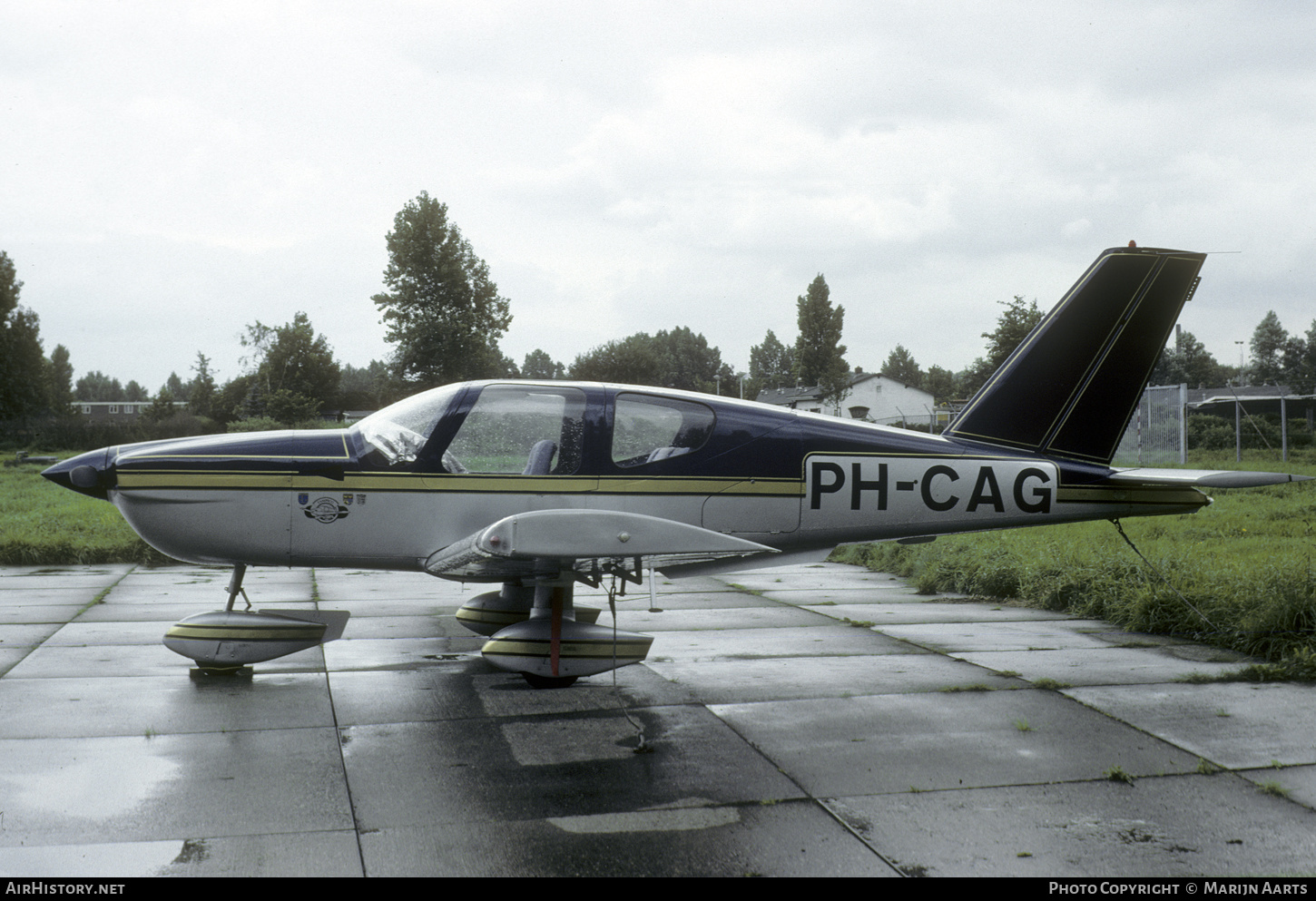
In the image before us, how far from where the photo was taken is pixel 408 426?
641 cm

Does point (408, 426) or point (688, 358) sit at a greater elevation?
point (688, 358)

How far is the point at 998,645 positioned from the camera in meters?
7.76

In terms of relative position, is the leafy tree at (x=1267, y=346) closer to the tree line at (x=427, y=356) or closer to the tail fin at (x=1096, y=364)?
the tree line at (x=427, y=356)

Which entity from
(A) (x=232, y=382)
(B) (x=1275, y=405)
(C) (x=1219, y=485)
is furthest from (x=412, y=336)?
(B) (x=1275, y=405)

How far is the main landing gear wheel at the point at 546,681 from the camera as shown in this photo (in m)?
6.25

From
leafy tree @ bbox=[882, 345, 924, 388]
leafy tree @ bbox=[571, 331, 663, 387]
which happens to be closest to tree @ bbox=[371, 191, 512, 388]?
leafy tree @ bbox=[571, 331, 663, 387]

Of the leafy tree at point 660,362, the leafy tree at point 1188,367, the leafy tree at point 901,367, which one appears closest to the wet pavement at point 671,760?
the leafy tree at point 660,362

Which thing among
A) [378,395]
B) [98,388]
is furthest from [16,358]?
[98,388]

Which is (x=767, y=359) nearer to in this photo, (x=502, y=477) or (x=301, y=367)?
(x=301, y=367)

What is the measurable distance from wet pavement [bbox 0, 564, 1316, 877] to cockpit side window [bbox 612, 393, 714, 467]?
164 centimetres

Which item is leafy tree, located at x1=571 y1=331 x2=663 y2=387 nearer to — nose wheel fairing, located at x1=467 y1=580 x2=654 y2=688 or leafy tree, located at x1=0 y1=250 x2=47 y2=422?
leafy tree, located at x1=0 y1=250 x2=47 y2=422

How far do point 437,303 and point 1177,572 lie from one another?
41.7 metres

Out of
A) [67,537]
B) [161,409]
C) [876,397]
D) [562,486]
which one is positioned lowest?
[67,537]

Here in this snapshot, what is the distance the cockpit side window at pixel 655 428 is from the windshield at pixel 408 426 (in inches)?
46.5
